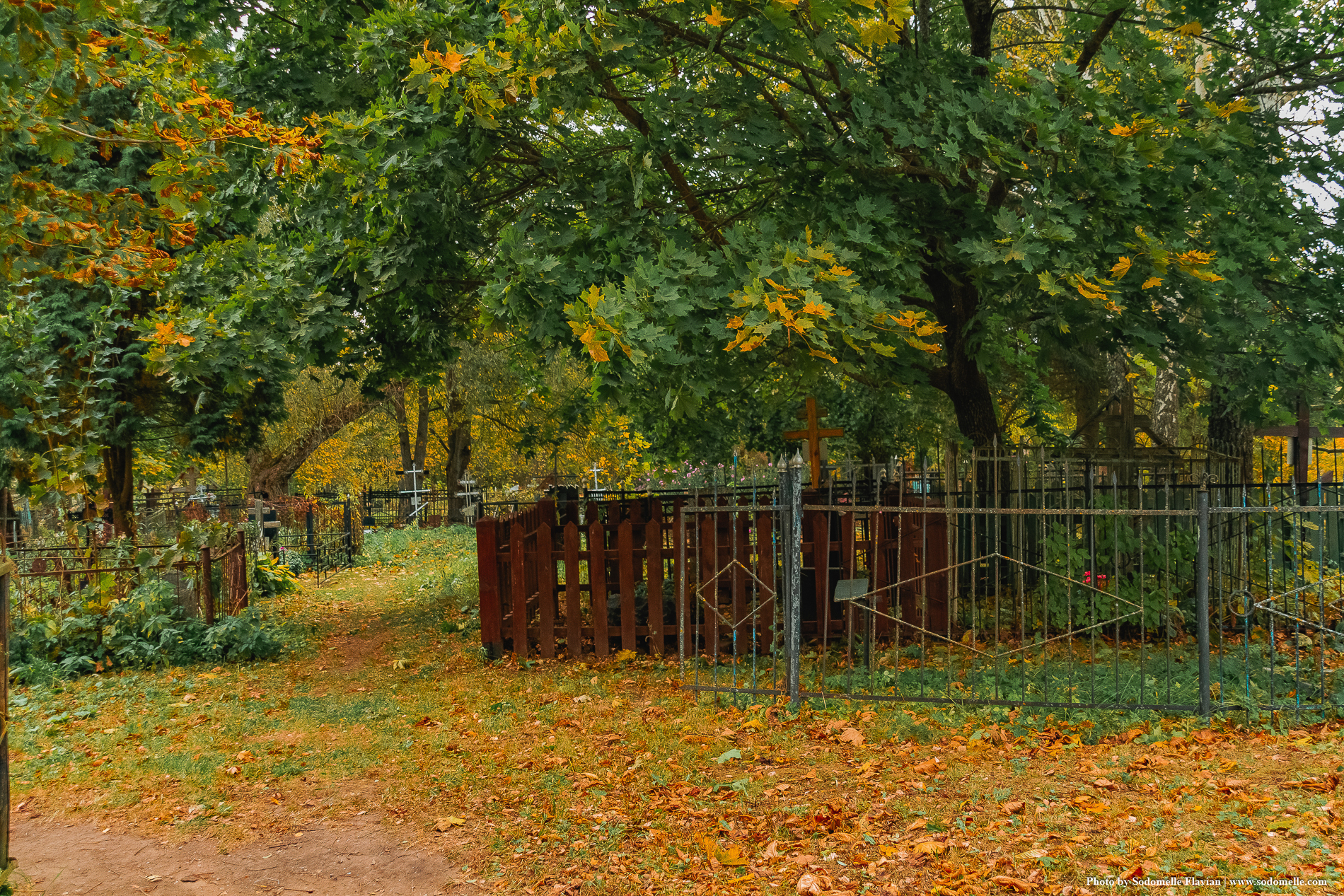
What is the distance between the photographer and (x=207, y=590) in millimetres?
10188

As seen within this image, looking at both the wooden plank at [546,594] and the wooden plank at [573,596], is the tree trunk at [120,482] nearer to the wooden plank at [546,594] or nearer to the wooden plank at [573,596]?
the wooden plank at [546,594]

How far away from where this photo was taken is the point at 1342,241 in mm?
8258


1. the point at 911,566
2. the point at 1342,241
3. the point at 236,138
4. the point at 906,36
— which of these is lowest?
the point at 911,566

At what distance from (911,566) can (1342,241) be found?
463 centimetres

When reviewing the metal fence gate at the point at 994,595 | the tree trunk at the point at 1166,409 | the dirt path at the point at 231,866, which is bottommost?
the dirt path at the point at 231,866

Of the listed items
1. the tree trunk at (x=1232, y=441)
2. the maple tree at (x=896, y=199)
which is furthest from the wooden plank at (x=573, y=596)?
the tree trunk at (x=1232, y=441)

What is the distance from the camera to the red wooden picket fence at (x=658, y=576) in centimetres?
916

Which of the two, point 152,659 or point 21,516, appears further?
point 21,516

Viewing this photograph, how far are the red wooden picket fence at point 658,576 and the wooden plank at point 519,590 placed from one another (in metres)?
0.01

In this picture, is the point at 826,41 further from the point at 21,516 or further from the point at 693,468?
the point at 21,516

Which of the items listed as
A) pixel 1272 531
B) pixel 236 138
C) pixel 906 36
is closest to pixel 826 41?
pixel 906 36

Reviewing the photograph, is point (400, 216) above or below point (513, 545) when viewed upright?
above

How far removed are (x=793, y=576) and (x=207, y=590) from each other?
656cm

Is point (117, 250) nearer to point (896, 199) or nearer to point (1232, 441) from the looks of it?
point (896, 199)
